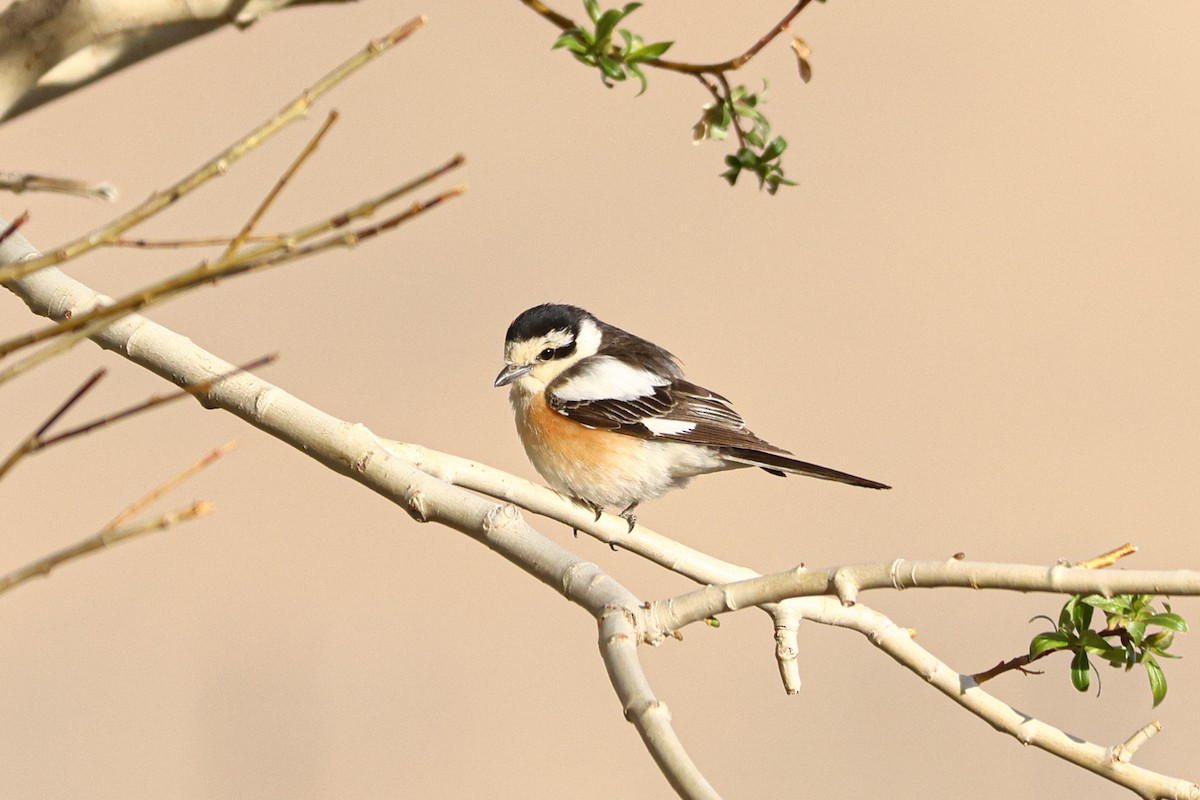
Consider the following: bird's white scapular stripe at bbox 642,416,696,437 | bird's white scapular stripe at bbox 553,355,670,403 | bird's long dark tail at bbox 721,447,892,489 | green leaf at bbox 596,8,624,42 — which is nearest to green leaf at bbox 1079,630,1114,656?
bird's long dark tail at bbox 721,447,892,489

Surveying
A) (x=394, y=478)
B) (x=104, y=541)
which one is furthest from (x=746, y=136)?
(x=104, y=541)

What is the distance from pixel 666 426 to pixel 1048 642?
2.15 m

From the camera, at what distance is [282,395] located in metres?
2.54

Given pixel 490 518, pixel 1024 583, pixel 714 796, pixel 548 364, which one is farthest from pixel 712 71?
pixel 548 364

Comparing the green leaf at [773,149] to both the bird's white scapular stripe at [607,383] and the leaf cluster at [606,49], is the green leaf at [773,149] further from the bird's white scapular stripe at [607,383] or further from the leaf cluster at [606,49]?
the bird's white scapular stripe at [607,383]

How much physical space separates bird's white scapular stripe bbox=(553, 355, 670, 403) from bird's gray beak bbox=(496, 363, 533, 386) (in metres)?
0.14

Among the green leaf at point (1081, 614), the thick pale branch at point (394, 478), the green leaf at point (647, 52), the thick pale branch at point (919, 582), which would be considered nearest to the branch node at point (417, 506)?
the thick pale branch at point (394, 478)

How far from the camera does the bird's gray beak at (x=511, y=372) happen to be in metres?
4.22

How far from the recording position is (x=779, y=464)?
3988 mm

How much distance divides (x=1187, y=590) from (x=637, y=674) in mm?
815

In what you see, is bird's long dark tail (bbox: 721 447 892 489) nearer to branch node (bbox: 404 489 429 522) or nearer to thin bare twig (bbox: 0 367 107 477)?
branch node (bbox: 404 489 429 522)

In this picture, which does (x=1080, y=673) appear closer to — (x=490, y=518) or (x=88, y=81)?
(x=490, y=518)

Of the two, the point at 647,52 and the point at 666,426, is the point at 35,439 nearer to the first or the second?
the point at 647,52

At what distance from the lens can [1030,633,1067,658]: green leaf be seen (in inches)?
87.6
